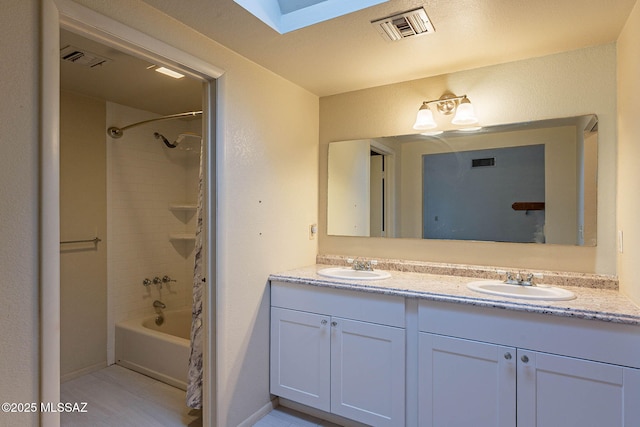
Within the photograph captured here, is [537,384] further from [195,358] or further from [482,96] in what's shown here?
[195,358]

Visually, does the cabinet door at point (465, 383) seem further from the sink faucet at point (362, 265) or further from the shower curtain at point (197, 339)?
the shower curtain at point (197, 339)

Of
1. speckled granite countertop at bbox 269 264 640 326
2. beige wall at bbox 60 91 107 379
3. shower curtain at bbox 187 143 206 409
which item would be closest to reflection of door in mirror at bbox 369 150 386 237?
speckled granite countertop at bbox 269 264 640 326

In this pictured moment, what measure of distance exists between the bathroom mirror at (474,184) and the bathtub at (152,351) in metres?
1.49

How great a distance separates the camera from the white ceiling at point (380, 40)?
62.0 inches

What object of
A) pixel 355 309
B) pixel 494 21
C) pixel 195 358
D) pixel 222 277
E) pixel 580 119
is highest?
pixel 494 21

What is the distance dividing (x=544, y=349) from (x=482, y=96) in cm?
151

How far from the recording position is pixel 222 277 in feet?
6.40

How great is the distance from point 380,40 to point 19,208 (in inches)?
68.6

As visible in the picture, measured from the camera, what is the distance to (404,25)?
5.60 ft

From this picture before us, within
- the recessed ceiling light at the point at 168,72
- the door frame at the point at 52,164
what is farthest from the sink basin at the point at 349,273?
the recessed ceiling light at the point at 168,72

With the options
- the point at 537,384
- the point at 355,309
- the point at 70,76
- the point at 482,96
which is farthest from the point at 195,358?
the point at 482,96

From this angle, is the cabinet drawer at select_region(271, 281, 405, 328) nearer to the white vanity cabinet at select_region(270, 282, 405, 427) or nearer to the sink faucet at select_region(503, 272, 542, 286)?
the white vanity cabinet at select_region(270, 282, 405, 427)

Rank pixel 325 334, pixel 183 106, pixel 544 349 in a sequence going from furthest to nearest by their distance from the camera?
pixel 183 106 < pixel 325 334 < pixel 544 349

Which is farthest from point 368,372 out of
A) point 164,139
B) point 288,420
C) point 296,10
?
point 164,139
